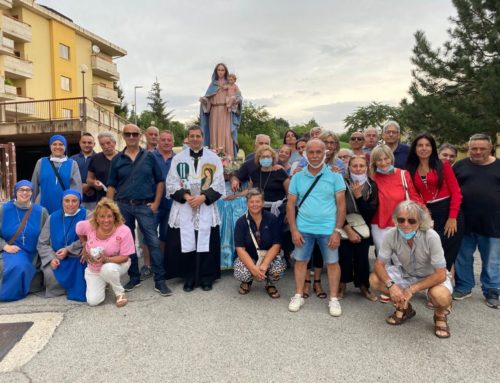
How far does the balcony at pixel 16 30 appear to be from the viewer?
2550cm

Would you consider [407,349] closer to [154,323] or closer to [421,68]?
[154,323]

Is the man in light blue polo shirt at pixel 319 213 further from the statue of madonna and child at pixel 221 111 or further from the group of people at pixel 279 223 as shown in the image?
the statue of madonna and child at pixel 221 111

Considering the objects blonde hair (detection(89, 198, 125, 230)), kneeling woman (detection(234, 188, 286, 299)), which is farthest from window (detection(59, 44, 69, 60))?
kneeling woman (detection(234, 188, 286, 299))

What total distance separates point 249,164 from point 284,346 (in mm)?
2512

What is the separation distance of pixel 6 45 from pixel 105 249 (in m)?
28.5

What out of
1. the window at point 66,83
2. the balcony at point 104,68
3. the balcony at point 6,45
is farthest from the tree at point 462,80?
the balcony at point 104,68

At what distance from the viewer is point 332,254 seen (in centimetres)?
390

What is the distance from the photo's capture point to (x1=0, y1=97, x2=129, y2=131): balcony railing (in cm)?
2011

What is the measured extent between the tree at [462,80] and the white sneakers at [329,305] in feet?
37.3

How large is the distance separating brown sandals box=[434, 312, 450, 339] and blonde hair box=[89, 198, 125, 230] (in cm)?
345

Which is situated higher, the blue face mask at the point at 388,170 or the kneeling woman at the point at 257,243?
the blue face mask at the point at 388,170

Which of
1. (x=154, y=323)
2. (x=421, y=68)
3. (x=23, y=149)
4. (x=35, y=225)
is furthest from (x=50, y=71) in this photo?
(x=154, y=323)

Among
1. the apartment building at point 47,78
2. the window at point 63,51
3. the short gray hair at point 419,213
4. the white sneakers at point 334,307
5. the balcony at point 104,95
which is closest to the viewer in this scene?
the short gray hair at point 419,213

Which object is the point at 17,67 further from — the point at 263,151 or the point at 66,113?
the point at 263,151
